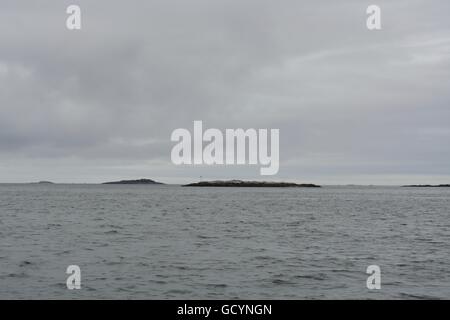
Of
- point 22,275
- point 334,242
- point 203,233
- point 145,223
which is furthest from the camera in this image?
point 145,223

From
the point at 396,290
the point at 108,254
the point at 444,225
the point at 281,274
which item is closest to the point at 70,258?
the point at 108,254

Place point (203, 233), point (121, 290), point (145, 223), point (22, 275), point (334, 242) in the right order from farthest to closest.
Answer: point (145, 223) < point (203, 233) < point (334, 242) < point (22, 275) < point (121, 290)

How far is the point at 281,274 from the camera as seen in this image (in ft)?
87.1

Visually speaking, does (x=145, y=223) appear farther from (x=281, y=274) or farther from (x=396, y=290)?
(x=396, y=290)

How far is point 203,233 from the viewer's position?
1865 inches

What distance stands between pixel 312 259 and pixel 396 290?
29.9ft

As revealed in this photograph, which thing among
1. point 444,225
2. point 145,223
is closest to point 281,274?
point 145,223

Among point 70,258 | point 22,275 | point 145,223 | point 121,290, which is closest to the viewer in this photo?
point 121,290

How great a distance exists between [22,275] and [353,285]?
15.9m

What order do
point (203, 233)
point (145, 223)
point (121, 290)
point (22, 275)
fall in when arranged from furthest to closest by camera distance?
1. point (145, 223)
2. point (203, 233)
3. point (22, 275)
4. point (121, 290)

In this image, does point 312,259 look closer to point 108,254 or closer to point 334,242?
point 334,242

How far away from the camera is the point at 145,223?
2281 inches

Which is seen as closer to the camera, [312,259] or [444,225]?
[312,259]

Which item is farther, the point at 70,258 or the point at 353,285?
the point at 70,258
